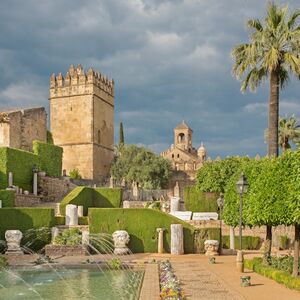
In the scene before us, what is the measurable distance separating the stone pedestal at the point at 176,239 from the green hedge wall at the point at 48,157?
890 inches

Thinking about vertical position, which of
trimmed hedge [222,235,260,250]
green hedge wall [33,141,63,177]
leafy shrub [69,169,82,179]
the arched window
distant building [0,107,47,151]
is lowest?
trimmed hedge [222,235,260,250]

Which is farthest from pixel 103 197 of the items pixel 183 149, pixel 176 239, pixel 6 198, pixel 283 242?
pixel 183 149

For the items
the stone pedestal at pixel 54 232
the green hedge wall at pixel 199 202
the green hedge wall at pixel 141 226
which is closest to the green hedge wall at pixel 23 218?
the stone pedestal at pixel 54 232

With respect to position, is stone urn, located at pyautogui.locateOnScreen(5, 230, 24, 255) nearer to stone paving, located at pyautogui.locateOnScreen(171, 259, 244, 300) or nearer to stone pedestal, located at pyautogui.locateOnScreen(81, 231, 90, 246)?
stone pedestal, located at pyautogui.locateOnScreen(81, 231, 90, 246)

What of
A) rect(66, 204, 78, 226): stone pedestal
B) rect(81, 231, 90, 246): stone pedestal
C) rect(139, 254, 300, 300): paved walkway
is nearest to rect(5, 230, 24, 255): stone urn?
rect(81, 231, 90, 246): stone pedestal

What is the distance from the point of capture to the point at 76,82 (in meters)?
64.3

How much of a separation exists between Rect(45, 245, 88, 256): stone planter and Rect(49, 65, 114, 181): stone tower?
36.8 m

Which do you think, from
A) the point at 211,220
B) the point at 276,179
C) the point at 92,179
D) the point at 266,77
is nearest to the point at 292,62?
the point at 266,77

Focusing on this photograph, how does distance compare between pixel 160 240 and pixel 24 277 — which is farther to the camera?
pixel 160 240

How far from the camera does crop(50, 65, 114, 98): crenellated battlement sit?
208 feet

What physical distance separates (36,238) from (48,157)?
2066cm

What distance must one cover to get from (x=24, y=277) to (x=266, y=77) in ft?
47.9

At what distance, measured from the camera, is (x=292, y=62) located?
23.7 meters

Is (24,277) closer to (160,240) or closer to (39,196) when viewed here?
(160,240)
